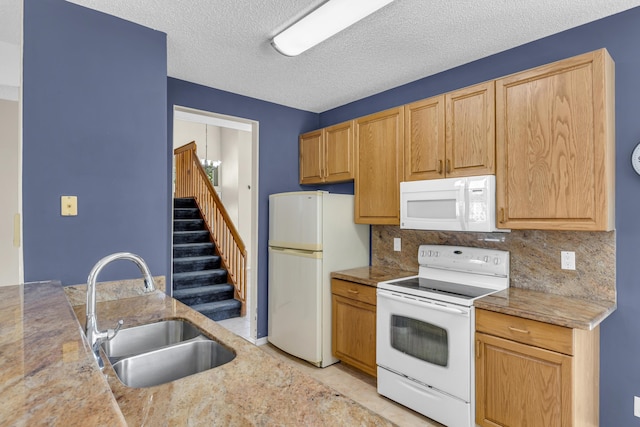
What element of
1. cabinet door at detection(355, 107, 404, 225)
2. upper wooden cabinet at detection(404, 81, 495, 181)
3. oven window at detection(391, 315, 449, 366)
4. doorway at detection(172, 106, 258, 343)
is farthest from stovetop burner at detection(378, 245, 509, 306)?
doorway at detection(172, 106, 258, 343)

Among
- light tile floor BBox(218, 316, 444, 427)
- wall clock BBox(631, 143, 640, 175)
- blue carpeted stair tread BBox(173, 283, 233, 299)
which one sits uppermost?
wall clock BBox(631, 143, 640, 175)

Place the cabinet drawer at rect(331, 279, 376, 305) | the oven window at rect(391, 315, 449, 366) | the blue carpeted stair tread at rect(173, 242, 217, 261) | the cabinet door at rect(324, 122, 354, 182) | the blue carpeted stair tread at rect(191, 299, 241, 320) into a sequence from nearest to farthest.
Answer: the oven window at rect(391, 315, 449, 366), the cabinet drawer at rect(331, 279, 376, 305), the cabinet door at rect(324, 122, 354, 182), the blue carpeted stair tread at rect(191, 299, 241, 320), the blue carpeted stair tread at rect(173, 242, 217, 261)

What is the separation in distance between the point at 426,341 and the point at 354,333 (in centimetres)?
79

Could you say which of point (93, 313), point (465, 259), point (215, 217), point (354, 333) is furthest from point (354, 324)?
point (215, 217)

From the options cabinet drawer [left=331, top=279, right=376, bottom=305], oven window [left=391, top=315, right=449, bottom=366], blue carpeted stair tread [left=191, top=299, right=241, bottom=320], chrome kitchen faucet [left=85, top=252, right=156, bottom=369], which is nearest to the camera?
chrome kitchen faucet [left=85, top=252, right=156, bottom=369]

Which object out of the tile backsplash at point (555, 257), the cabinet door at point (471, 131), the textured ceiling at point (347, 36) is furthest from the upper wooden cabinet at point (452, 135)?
the tile backsplash at point (555, 257)

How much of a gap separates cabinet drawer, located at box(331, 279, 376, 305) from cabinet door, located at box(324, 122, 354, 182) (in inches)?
38.9

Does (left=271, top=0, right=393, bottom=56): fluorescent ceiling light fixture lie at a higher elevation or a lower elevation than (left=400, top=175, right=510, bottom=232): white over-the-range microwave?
higher

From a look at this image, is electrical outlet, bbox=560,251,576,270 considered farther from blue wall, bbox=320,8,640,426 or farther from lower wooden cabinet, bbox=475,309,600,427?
lower wooden cabinet, bbox=475,309,600,427

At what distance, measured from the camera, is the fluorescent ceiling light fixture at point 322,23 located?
6.12 ft

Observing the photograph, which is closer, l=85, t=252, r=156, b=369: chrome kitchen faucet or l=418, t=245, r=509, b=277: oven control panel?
l=85, t=252, r=156, b=369: chrome kitchen faucet

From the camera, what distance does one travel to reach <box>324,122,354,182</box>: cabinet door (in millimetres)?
3285

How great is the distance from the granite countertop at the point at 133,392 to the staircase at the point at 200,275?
314 centimetres

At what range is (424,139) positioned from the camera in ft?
8.79
